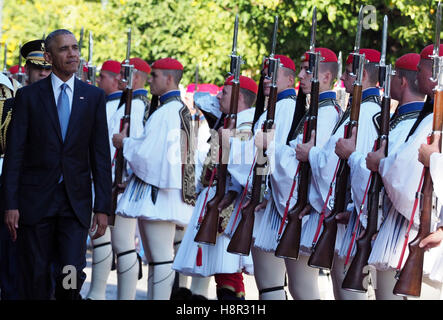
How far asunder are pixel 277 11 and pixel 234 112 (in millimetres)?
4995

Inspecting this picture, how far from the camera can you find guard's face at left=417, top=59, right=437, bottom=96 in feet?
20.0

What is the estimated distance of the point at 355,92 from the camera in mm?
6695

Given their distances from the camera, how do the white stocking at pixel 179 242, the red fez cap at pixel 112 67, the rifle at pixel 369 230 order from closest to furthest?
1. the rifle at pixel 369 230
2. the white stocking at pixel 179 242
3. the red fez cap at pixel 112 67

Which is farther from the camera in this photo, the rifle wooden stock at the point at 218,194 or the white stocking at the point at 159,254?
the white stocking at the point at 159,254

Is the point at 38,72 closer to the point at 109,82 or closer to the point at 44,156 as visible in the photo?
the point at 44,156

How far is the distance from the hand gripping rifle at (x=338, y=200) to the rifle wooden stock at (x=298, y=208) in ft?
0.84

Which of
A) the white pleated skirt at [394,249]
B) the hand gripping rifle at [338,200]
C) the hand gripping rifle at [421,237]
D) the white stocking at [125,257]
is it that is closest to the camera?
the hand gripping rifle at [421,237]

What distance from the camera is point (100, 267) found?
9852 mm

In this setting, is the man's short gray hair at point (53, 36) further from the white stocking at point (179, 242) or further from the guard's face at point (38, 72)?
the white stocking at point (179, 242)

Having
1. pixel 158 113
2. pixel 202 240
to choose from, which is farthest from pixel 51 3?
pixel 202 240

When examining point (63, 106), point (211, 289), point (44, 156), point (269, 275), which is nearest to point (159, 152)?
point (269, 275)

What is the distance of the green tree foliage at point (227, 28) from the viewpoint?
1217cm

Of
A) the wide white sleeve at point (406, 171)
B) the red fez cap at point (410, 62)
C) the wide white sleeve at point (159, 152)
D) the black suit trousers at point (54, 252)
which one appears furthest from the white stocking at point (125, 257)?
the wide white sleeve at point (406, 171)

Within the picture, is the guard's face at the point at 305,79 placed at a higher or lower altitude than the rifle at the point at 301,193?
higher
